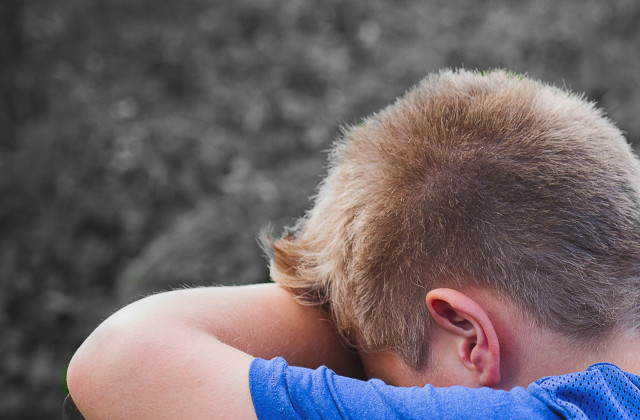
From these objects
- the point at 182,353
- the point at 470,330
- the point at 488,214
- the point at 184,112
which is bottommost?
the point at 182,353

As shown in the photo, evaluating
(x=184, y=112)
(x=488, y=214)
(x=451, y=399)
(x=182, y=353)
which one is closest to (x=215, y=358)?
(x=182, y=353)

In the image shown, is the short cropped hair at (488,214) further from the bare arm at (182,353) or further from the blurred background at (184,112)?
the blurred background at (184,112)

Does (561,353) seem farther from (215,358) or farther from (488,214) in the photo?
(215,358)

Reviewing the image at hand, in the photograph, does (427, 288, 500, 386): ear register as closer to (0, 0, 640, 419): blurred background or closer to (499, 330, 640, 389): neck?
(499, 330, 640, 389): neck

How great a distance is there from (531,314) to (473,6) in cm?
358

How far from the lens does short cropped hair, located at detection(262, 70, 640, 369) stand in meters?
1.35

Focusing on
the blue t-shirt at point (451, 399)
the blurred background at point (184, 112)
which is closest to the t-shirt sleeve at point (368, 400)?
the blue t-shirt at point (451, 399)

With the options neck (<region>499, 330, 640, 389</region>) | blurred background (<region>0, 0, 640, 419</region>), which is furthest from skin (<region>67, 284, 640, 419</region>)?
blurred background (<region>0, 0, 640, 419</region>)

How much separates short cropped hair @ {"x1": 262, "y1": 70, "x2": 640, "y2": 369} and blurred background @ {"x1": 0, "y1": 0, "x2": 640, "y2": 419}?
191 centimetres

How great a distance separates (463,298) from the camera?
135 cm

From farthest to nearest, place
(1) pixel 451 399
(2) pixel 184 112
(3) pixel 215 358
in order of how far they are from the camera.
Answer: (2) pixel 184 112 < (3) pixel 215 358 < (1) pixel 451 399

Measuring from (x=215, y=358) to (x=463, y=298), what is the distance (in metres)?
0.50

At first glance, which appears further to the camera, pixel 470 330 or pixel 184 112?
pixel 184 112

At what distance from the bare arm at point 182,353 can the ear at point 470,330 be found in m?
0.39
